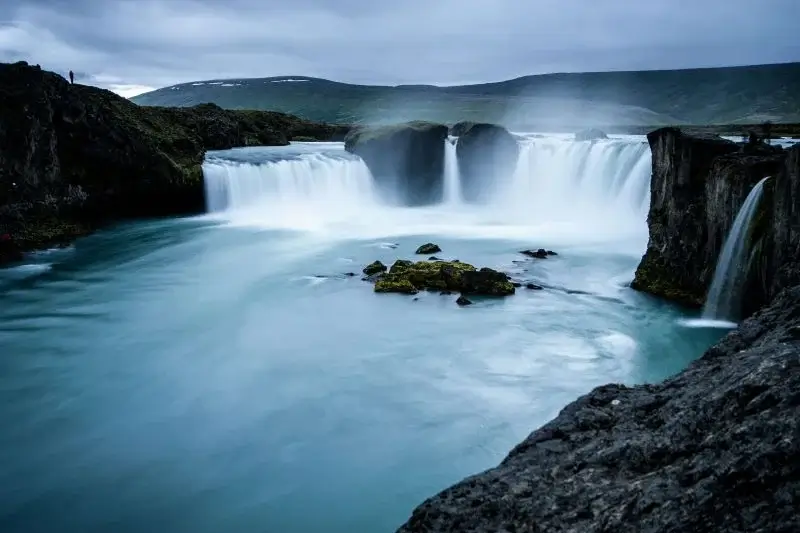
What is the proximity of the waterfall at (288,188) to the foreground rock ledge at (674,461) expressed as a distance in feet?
101

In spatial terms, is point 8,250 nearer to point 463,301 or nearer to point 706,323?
point 463,301

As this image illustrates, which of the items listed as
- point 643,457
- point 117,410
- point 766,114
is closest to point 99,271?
point 117,410

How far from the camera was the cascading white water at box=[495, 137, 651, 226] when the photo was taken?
1342 inches

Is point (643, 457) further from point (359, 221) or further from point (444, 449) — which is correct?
point (359, 221)

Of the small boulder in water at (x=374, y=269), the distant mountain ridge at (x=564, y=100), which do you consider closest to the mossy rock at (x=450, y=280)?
the small boulder in water at (x=374, y=269)

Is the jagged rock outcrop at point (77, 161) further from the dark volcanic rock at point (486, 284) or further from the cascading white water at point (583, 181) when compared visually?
the cascading white water at point (583, 181)

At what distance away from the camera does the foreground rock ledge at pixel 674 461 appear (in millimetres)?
3076

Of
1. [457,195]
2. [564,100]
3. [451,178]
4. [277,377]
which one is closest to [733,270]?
[277,377]

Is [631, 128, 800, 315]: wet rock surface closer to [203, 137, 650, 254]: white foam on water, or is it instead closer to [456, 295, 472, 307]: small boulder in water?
[456, 295, 472, 307]: small boulder in water

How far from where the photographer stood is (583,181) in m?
38.8

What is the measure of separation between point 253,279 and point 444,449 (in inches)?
553

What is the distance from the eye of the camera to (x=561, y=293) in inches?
801

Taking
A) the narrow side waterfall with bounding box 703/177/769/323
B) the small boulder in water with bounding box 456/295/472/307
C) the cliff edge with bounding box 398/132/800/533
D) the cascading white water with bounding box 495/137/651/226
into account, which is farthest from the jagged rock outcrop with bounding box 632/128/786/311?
the cascading white water with bounding box 495/137/651/226

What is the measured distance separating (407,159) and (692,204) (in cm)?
2678
